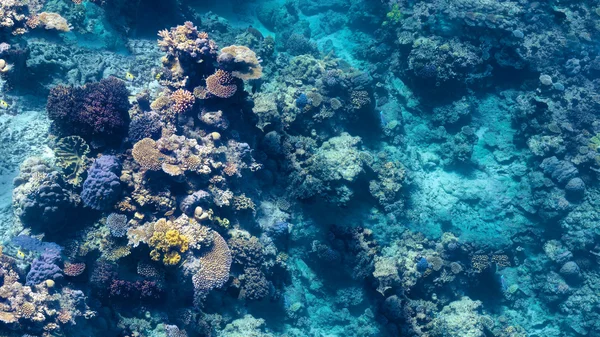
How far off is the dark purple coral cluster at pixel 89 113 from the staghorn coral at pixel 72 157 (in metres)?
0.26

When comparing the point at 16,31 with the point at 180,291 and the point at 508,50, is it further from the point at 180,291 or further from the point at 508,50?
the point at 508,50

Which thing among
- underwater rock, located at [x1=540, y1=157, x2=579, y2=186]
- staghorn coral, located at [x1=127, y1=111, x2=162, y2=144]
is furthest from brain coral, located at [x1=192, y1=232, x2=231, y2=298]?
underwater rock, located at [x1=540, y1=157, x2=579, y2=186]

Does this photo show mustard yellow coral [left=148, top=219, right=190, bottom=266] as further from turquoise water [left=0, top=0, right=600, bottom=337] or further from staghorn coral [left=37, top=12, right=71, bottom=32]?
staghorn coral [left=37, top=12, right=71, bottom=32]

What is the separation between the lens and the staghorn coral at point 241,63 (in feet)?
30.7

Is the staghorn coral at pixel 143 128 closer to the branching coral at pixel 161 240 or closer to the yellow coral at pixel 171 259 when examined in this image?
the branching coral at pixel 161 240

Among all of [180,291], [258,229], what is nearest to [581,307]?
[258,229]

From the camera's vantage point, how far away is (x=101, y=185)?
301 inches

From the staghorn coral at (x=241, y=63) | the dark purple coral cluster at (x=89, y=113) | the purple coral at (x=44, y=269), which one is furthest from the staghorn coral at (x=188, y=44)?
the purple coral at (x=44, y=269)

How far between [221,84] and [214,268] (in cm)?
463

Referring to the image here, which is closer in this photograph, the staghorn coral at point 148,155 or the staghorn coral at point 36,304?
the staghorn coral at point 36,304

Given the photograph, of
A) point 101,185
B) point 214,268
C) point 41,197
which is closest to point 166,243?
point 214,268

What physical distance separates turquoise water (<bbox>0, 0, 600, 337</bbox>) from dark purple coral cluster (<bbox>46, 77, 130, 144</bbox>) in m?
0.05

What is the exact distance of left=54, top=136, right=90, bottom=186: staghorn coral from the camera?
805cm

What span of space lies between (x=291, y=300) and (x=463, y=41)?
11.9m
